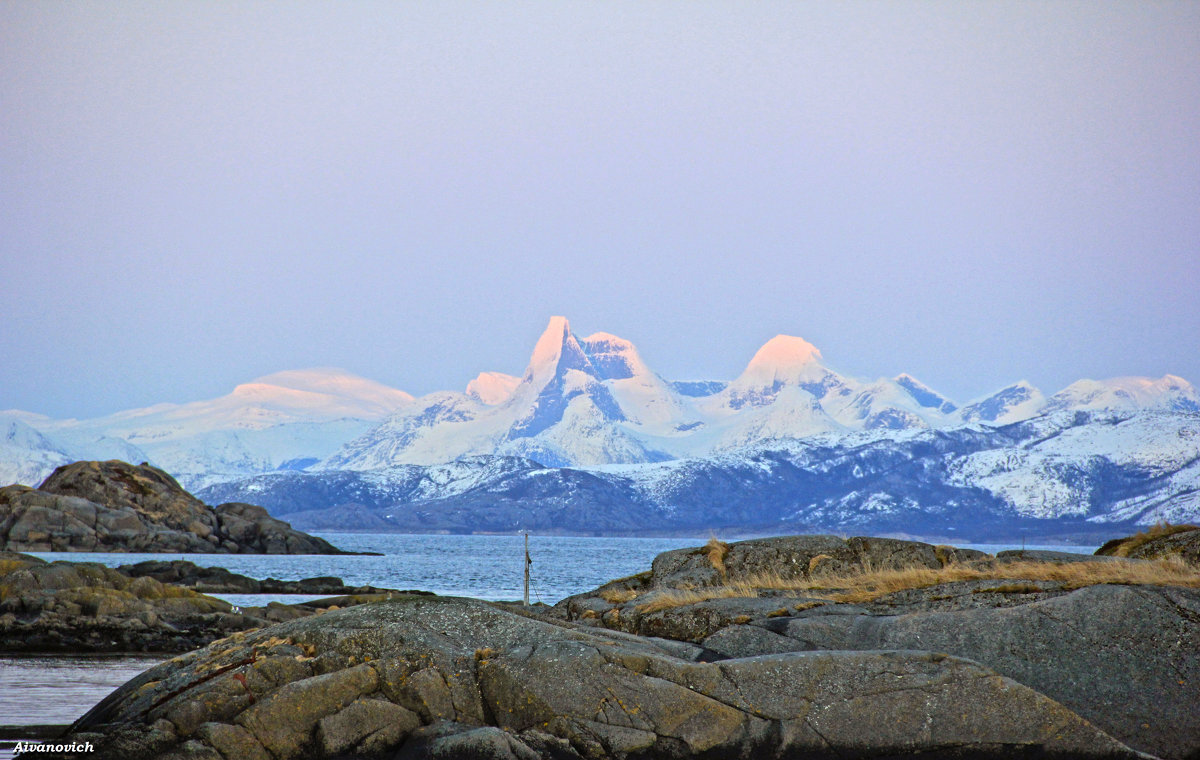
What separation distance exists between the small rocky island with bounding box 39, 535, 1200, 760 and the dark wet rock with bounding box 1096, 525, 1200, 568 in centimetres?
839

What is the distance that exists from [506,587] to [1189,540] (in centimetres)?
7557

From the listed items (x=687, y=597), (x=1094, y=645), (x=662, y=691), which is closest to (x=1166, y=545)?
(x=1094, y=645)

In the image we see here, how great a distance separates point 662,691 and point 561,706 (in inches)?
50.3

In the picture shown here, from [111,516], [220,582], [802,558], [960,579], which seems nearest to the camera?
[960,579]

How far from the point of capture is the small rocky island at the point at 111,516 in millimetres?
152125

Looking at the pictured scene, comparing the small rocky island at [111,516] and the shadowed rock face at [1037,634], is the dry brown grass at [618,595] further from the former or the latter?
the small rocky island at [111,516]

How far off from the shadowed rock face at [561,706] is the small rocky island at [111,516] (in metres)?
143

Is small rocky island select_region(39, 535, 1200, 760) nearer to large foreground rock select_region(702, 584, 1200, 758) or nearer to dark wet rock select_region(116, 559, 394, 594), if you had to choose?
large foreground rock select_region(702, 584, 1200, 758)

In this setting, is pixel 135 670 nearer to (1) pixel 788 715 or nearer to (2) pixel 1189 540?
(1) pixel 788 715

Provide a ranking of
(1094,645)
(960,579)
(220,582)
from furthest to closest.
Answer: (220,582)
(960,579)
(1094,645)

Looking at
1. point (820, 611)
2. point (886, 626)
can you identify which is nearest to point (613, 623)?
point (820, 611)

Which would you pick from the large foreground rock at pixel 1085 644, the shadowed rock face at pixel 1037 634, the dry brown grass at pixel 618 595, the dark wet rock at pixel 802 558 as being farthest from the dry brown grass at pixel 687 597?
the dark wet rock at pixel 802 558

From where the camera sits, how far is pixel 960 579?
20.6 m

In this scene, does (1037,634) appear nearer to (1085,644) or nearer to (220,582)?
(1085,644)
